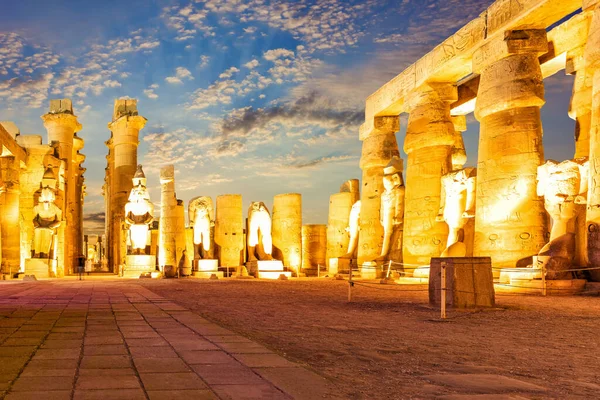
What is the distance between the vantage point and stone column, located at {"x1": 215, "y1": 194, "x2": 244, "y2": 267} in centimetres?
2525

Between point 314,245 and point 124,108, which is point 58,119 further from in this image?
point 314,245

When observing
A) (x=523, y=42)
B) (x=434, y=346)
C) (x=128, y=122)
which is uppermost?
(x=128, y=122)

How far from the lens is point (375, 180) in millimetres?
22000

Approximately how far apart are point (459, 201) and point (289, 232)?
11.6 metres

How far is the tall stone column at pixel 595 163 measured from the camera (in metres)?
11.1

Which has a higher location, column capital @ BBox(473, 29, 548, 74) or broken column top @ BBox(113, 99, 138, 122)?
broken column top @ BBox(113, 99, 138, 122)

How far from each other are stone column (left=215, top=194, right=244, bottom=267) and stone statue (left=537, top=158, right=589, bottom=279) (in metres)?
15.3

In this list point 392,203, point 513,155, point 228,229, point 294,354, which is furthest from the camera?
point 228,229

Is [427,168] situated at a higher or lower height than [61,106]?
lower

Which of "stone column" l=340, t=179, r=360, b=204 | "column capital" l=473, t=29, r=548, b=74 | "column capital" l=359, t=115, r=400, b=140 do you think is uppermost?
"column capital" l=473, t=29, r=548, b=74

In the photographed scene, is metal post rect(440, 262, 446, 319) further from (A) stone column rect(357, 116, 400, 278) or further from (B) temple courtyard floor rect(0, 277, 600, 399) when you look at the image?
(A) stone column rect(357, 116, 400, 278)

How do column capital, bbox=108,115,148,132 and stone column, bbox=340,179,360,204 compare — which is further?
column capital, bbox=108,115,148,132

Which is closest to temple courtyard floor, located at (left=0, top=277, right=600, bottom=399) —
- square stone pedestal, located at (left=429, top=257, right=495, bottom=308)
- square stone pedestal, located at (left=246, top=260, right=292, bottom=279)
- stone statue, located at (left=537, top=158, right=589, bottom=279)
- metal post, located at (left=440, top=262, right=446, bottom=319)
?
metal post, located at (left=440, top=262, right=446, bottom=319)

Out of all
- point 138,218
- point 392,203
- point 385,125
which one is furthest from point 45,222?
point 385,125
